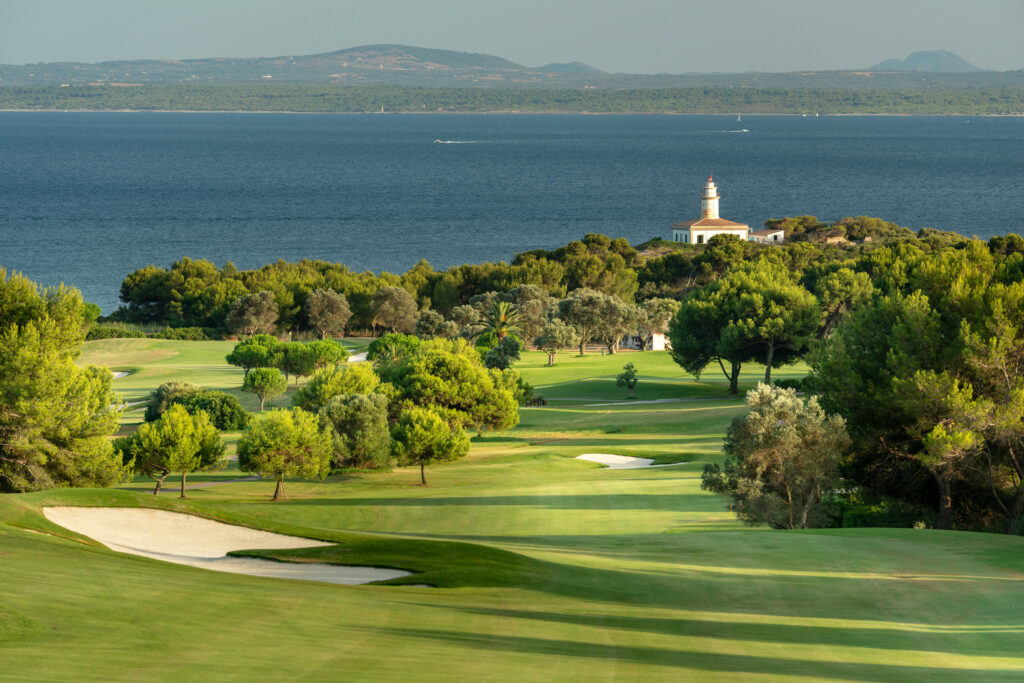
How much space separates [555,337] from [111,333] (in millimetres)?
40858

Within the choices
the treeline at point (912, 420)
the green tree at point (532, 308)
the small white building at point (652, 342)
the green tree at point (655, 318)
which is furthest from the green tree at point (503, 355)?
the treeline at point (912, 420)

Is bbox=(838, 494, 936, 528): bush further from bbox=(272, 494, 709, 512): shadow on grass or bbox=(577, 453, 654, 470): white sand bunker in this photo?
bbox=(577, 453, 654, 470): white sand bunker

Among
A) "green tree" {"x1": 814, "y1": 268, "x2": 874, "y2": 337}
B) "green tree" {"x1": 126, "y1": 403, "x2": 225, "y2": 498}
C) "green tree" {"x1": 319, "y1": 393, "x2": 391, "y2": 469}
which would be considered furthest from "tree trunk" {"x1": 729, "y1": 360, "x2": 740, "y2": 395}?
"green tree" {"x1": 126, "y1": 403, "x2": 225, "y2": 498}

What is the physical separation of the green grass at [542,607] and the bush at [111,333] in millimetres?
70429

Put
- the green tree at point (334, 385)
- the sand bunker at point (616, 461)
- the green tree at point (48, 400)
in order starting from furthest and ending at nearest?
the green tree at point (334, 385)
the sand bunker at point (616, 461)
the green tree at point (48, 400)

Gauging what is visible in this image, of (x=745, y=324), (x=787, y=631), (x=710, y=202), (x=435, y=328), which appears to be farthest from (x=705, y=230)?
(x=787, y=631)

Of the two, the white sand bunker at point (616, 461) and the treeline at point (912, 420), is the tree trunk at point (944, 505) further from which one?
the white sand bunker at point (616, 461)

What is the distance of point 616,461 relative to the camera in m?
41.0

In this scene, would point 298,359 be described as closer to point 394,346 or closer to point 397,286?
point 394,346

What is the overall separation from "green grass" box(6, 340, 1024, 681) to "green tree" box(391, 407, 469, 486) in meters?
11.2

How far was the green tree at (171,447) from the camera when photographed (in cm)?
3450

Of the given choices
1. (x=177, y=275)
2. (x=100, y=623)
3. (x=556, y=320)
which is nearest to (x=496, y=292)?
(x=556, y=320)

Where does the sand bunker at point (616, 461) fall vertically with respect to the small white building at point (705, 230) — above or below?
below

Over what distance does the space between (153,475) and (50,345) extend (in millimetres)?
6938
